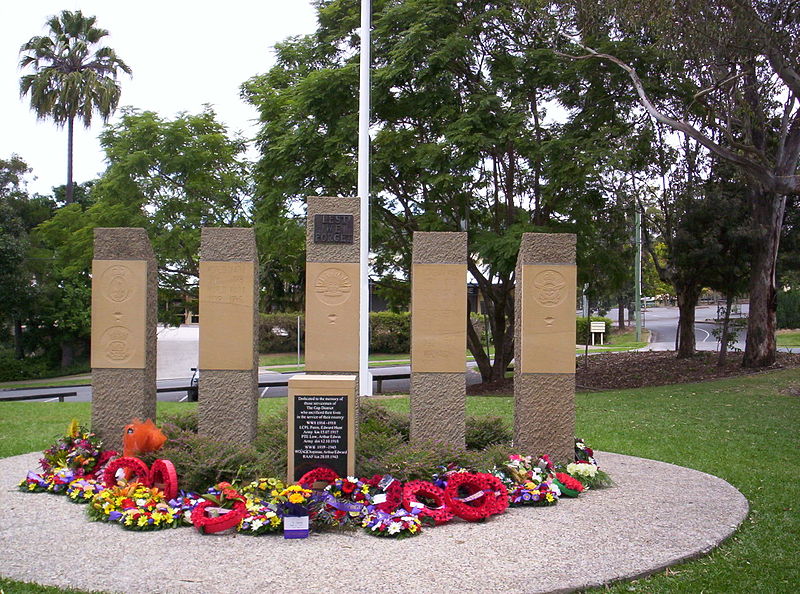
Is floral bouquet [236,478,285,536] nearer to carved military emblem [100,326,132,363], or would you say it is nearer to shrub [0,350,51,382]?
carved military emblem [100,326,132,363]

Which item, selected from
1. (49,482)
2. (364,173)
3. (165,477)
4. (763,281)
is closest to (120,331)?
(49,482)

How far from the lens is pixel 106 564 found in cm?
484

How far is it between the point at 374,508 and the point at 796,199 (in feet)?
63.8

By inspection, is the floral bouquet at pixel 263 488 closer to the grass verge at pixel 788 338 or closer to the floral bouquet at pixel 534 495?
the floral bouquet at pixel 534 495

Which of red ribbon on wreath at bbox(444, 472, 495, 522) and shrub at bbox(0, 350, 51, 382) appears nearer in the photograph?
red ribbon on wreath at bbox(444, 472, 495, 522)

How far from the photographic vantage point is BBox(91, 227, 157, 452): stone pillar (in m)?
7.71

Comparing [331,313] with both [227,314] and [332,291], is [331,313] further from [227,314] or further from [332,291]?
[227,314]

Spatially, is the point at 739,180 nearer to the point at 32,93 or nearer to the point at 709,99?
the point at 709,99

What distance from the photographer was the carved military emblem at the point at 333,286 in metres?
7.67

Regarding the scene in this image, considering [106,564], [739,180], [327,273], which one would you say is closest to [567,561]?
[106,564]

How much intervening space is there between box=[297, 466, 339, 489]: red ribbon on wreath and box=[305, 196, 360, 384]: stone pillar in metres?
1.51

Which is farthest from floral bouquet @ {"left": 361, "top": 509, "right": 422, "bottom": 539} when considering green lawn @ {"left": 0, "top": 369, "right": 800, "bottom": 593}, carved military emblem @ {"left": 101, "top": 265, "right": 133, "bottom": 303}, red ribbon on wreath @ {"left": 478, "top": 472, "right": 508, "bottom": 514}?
carved military emblem @ {"left": 101, "top": 265, "right": 133, "bottom": 303}

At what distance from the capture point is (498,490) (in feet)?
21.3

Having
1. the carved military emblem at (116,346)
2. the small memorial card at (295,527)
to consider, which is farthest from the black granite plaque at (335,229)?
the small memorial card at (295,527)
